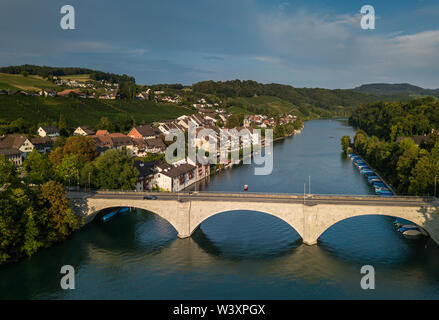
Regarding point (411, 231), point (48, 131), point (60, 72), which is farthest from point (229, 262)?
point (60, 72)

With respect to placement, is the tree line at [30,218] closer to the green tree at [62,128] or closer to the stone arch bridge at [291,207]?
the stone arch bridge at [291,207]

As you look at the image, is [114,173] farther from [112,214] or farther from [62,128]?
[62,128]

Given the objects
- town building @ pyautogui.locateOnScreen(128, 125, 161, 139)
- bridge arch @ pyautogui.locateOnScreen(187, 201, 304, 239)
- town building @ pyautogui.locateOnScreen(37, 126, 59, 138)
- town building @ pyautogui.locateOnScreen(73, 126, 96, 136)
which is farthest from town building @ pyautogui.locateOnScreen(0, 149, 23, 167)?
bridge arch @ pyautogui.locateOnScreen(187, 201, 304, 239)

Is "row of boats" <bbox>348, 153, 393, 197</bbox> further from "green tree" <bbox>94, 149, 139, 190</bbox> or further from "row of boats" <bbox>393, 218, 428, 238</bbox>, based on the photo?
"green tree" <bbox>94, 149, 139, 190</bbox>

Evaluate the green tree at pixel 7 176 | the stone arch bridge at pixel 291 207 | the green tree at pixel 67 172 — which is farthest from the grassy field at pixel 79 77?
the stone arch bridge at pixel 291 207

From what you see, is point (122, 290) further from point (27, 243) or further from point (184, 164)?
point (184, 164)

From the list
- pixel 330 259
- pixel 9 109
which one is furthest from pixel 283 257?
pixel 9 109
